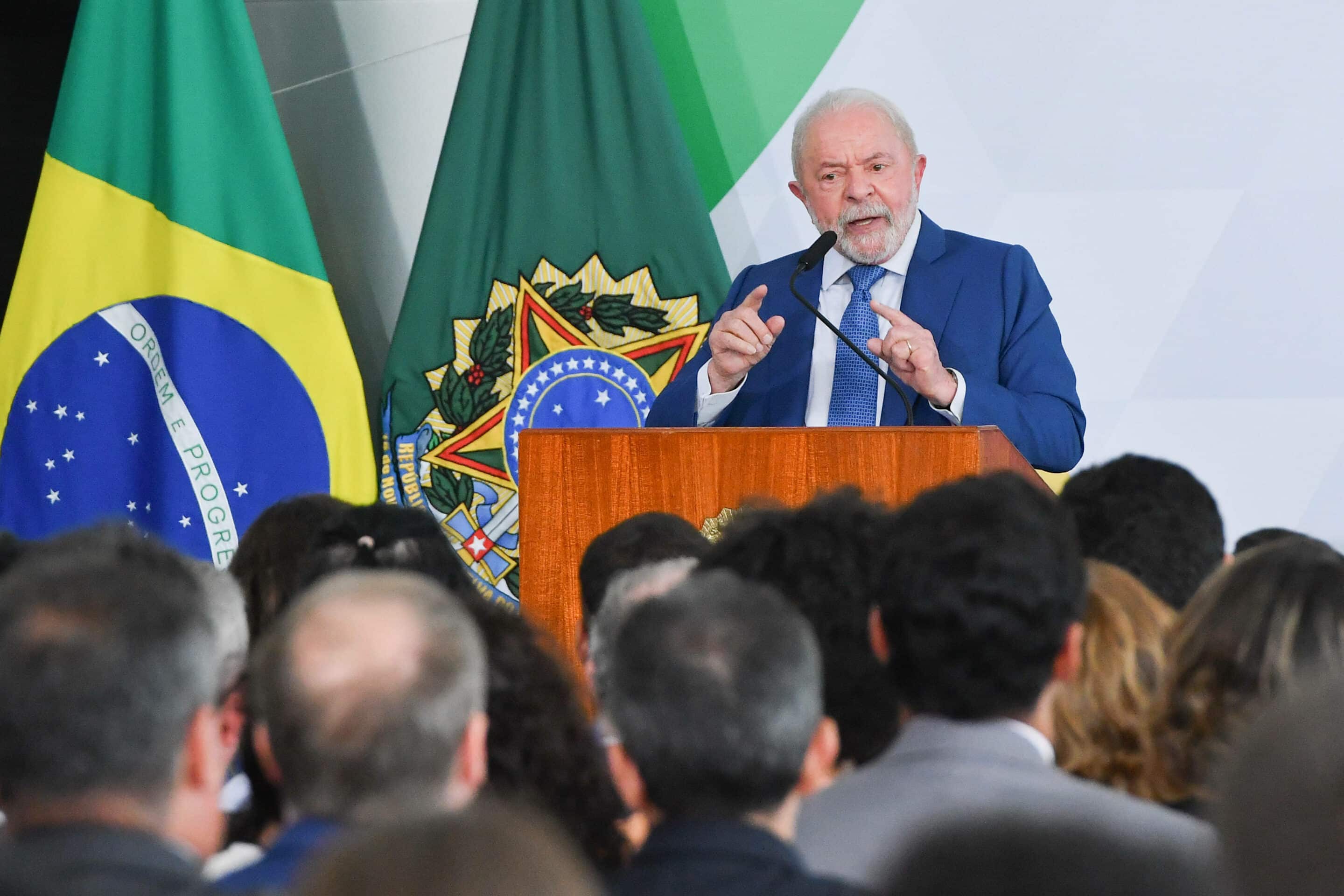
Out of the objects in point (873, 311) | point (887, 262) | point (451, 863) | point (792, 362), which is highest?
point (887, 262)

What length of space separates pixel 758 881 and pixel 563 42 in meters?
3.71

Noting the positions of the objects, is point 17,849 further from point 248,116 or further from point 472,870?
point 248,116

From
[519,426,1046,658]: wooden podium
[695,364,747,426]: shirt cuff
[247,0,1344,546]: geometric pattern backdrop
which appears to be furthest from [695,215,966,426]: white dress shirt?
[247,0,1344,546]: geometric pattern backdrop

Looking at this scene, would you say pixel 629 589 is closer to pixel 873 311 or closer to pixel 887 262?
pixel 873 311

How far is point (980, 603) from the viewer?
55.9 inches

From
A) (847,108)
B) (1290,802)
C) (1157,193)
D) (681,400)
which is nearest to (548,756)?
(1290,802)

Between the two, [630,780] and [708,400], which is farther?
[708,400]

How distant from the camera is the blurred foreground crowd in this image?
2.88ft

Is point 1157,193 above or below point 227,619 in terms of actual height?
above

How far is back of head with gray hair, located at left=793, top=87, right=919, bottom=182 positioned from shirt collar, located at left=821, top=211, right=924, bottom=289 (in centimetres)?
20

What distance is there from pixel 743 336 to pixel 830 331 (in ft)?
2.07

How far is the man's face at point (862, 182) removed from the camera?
3.53 m

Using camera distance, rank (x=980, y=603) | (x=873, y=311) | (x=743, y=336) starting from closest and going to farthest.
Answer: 1. (x=980, y=603)
2. (x=743, y=336)
3. (x=873, y=311)

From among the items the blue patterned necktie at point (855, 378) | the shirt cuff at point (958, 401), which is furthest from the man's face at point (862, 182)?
the shirt cuff at point (958, 401)
